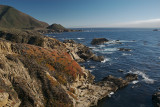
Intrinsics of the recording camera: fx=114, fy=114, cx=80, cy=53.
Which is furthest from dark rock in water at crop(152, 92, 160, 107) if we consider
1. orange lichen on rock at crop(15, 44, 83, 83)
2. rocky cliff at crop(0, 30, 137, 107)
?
orange lichen on rock at crop(15, 44, 83, 83)

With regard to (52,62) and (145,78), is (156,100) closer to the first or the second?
(145,78)

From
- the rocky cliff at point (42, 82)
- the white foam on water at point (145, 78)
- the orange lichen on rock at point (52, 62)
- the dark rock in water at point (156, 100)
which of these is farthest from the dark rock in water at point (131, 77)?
the orange lichen on rock at point (52, 62)

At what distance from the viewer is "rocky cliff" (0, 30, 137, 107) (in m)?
21.9

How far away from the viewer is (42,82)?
26.2 m

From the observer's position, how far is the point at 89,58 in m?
A: 69.0

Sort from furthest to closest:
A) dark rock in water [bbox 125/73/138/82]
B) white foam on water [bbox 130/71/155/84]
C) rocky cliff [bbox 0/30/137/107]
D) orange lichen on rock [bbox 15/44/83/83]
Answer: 1. dark rock in water [bbox 125/73/138/82]
2. white foam on water [bbox 130/71/155/84]
3. orange lichen on rock [bbox 15/44/83/83]
4. rocky cliff [bbox 0/30/137/107]

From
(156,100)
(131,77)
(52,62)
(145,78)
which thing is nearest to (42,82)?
(52,62)

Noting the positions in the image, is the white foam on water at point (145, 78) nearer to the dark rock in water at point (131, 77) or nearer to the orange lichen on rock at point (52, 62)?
the dark rock in water at point (131, 77)

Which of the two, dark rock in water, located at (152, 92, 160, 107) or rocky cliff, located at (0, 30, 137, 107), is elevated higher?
rocky cliff, located at (0, 30, 137, 107)

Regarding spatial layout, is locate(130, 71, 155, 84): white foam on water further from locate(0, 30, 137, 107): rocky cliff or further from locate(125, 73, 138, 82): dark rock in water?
locate(0, 30, 137, 107): rocky cliff

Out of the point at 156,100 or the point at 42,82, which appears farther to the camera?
the point at 156,100

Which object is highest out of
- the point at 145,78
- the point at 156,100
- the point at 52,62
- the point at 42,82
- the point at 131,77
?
the point at 52,62

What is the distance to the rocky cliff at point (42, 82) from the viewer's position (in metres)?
21.9

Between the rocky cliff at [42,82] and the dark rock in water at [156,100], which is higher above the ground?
the rocky cliff at [42,82]
